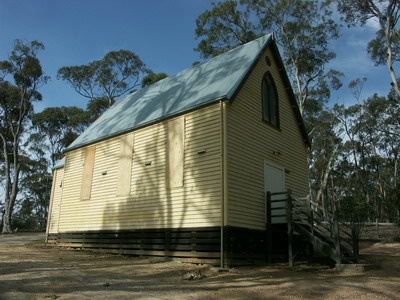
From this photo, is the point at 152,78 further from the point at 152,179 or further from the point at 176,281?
the point at 176,281

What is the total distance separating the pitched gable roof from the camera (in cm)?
1326

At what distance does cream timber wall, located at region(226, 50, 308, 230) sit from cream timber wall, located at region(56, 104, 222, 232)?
584mm

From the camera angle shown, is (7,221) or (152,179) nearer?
(152,179)

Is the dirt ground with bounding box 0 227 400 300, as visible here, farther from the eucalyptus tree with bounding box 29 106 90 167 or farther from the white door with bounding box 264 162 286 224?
the eucalyptus tree with bounding box 29 106 90 167

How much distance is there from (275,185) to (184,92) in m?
4.95

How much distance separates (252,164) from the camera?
12969 millimetres

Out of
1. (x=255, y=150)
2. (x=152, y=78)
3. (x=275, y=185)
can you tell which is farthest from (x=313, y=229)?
(x=152, y=78)

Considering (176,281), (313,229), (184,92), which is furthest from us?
(184,92)

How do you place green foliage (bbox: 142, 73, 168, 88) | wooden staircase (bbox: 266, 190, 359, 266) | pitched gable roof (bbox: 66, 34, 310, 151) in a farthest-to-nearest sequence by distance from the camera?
green foliage (bbox: 142, 73, 168, 88) < pitched gable roof (bbox: 66, 34, 310, 151) < wooden staircase (bbox: 266, 190, 359, 266)

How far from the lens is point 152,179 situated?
44.8 feet

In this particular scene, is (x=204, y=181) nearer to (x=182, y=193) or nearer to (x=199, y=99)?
(x=182, y=193)

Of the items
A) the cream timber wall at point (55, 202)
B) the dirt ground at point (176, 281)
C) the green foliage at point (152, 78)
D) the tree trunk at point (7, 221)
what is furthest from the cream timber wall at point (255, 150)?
the tree trunk at point (7, 221)

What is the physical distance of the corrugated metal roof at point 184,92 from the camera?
13.3 m

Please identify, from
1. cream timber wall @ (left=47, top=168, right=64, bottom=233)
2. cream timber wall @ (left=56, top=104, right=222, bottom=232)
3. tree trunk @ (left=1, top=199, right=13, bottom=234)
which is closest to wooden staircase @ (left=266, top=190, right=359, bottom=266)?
cream timber wall @ (left=56, top=104, right=222, bottom=232)
